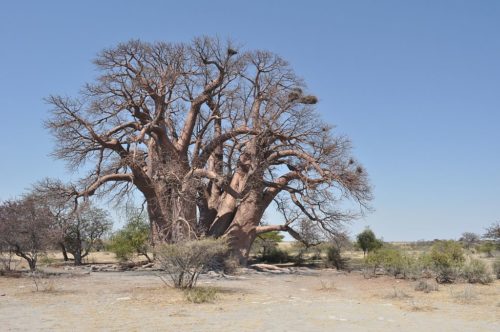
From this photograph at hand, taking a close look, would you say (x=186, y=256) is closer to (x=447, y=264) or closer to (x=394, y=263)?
(x=394, y=263)

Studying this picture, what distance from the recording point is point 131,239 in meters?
30.1

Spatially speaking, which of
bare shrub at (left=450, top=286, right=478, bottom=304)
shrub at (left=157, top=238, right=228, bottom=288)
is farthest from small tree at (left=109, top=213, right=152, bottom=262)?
bare shrub at (left=450, top=286, right=478, bottom=304)

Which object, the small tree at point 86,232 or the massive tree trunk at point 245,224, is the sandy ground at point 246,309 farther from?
the small tree at point 86,232

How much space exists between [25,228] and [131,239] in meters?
11.9

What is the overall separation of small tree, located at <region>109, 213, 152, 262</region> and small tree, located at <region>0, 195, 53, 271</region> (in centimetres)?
869

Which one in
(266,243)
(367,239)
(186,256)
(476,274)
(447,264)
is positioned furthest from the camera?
(367,239)

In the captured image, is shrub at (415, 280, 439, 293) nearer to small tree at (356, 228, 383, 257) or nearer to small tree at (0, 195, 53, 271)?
small tree at (0, 195, 53, 271)

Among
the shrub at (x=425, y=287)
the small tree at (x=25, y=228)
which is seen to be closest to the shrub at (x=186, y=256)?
the shrub at (x=425, y=287)

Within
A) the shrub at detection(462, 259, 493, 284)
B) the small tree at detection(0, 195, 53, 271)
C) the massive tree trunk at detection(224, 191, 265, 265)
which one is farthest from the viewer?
the massive tree trunk at detection(224, 191, 265, 265)

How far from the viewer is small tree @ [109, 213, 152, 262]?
29.3 m

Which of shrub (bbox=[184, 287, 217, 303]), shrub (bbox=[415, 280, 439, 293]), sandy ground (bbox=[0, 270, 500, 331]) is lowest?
sandy ground (bbox=[0, 270, 500, 331])

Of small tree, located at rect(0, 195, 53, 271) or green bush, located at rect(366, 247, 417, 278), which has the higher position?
small tree, located at rect(0, 195, 53, 271)

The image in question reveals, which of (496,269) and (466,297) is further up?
(496,269)

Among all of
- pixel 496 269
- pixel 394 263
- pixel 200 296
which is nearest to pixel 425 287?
pixel 394 263
